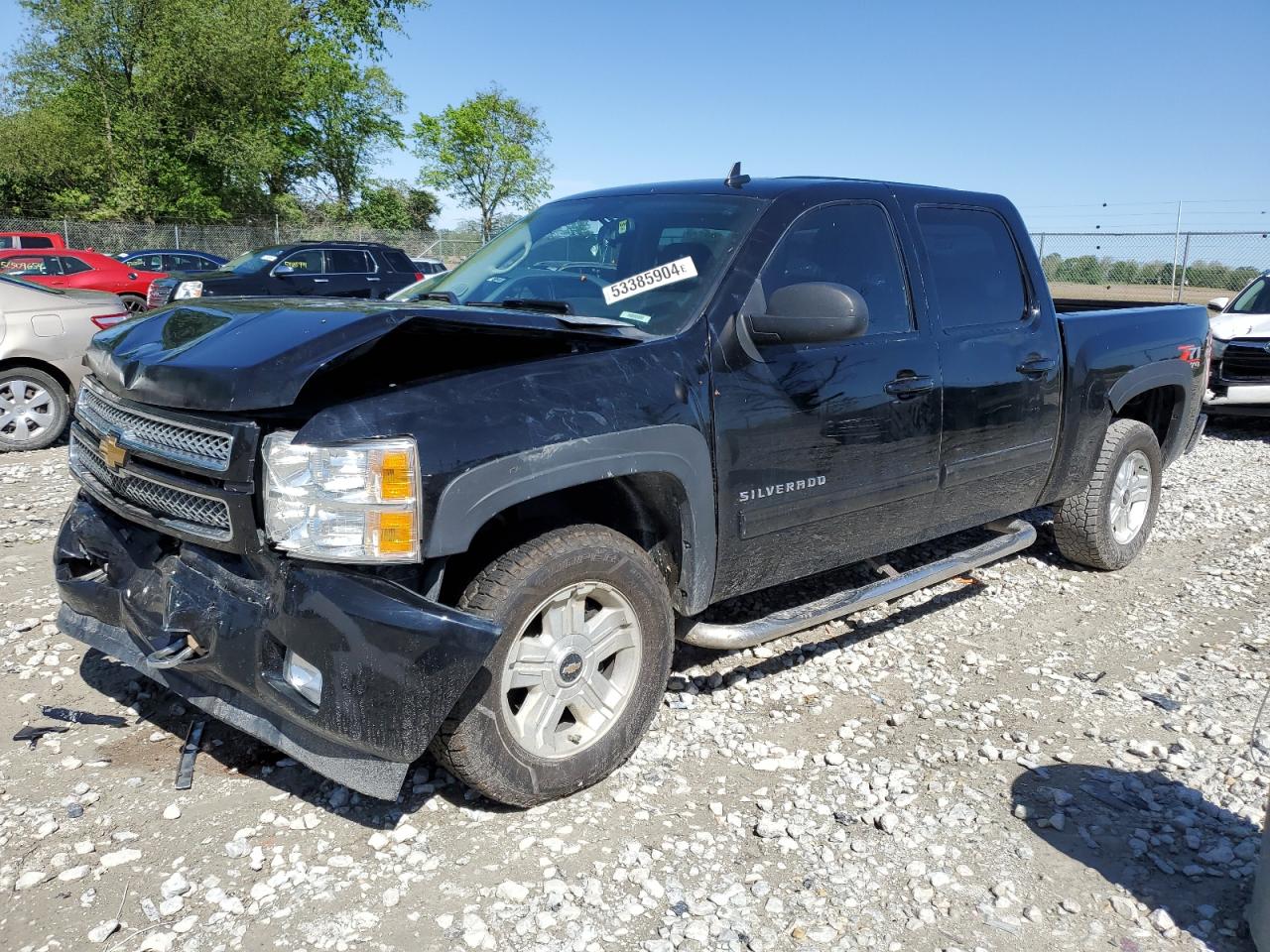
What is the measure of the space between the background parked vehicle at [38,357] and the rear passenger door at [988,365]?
23.2ft

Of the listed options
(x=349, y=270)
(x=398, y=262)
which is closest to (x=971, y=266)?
(x=349, y=270)

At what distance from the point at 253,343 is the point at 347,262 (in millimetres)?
14630

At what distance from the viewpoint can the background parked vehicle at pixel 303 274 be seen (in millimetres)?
14050

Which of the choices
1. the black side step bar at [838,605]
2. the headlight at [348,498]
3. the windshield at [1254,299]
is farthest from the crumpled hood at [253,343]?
the windshield at [1254,299]

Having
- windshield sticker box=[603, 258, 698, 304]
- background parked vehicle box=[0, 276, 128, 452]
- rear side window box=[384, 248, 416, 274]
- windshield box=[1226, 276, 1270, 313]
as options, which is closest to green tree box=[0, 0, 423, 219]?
rear side window box=[384, 248, 416, 274]

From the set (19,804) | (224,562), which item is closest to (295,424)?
(224,562)

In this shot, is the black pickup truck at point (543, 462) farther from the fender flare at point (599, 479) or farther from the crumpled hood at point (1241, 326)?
the crumpled hood at point (1241, 326)

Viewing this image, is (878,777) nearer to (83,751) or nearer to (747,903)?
(747,903)

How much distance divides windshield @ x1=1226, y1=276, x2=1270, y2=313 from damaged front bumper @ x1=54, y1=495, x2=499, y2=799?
1153cm

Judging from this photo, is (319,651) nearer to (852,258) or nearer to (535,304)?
(535,304)

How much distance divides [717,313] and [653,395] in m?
0.45

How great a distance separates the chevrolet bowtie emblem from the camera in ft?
10.0

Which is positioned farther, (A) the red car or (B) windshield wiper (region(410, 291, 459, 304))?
(A) the red car

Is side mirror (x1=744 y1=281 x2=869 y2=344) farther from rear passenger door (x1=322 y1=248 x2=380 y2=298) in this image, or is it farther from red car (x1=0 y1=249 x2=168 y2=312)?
red car (x1=0 y1=249 x2=168 y2=312)
